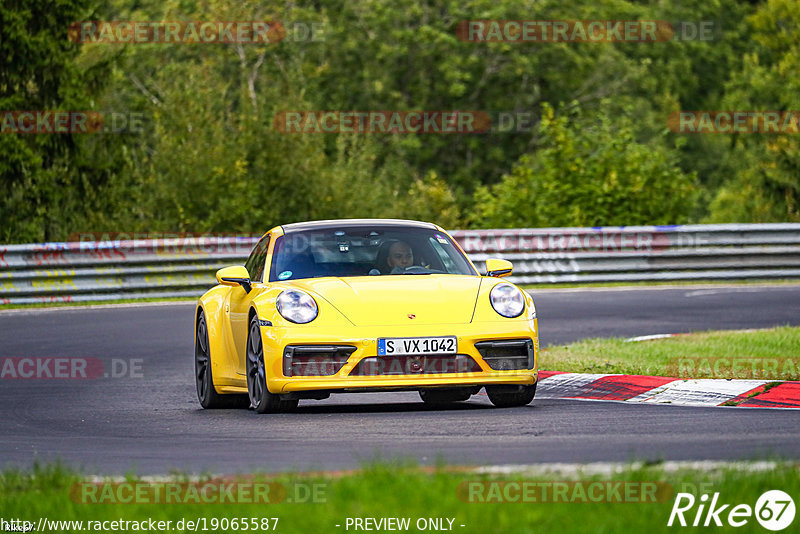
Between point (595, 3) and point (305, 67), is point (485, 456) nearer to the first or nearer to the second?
point (305, 67)

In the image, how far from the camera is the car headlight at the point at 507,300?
33.9ft

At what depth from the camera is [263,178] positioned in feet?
114

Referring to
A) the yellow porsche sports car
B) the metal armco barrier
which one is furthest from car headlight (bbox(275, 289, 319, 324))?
the metal armco barrier

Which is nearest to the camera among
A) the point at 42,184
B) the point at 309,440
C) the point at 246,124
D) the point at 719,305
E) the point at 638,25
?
the point at 309,440

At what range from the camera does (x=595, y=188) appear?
32.3 m

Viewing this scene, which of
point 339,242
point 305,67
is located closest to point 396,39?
point 305,67

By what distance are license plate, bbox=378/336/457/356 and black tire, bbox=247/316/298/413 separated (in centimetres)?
84

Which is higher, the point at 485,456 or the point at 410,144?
the point at 485,456

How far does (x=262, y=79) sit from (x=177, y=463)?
148 ft

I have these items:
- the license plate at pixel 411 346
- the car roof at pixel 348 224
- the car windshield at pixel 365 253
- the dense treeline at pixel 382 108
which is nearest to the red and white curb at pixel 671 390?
the car windshield at pixel 365 253

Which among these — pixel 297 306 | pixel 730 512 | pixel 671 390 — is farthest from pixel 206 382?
pixel 730 512

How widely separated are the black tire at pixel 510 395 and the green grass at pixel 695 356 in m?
1.71

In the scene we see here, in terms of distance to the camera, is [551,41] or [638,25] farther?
[638,25]

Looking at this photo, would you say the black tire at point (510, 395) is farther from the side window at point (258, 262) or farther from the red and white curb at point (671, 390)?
the side window at point (258, 262)
